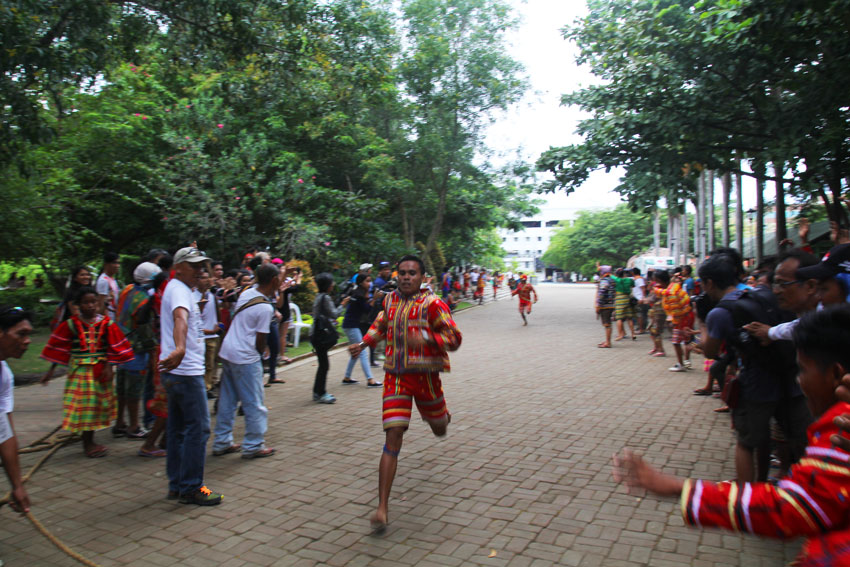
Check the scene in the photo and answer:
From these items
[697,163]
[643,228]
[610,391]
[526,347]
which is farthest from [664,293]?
[643,228]

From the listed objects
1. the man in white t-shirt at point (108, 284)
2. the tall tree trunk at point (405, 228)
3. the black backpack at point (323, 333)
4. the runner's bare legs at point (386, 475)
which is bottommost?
the runner's bare legs at point (386, 475)

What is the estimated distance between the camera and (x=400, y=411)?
4172 mm

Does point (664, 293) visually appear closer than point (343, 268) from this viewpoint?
Yes

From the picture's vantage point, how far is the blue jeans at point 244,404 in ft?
18.0

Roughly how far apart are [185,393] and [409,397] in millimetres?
1642

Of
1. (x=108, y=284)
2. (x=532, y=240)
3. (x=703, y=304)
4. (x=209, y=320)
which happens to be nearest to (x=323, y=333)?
(x=209, y=320)

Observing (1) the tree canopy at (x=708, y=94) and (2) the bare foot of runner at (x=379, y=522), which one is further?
(1) the tree canopy at (x=708, y=94)

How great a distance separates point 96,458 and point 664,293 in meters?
8.47

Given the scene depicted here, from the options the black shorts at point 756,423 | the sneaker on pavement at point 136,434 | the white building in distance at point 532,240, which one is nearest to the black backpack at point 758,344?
the black shorts at point 756,423

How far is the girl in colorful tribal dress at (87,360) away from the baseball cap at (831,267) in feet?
18.3

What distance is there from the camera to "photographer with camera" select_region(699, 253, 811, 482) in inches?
151

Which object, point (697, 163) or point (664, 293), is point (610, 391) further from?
point (697, 163)

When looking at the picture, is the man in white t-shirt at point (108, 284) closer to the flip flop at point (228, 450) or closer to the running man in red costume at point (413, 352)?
the flip flop at point (228, 450)

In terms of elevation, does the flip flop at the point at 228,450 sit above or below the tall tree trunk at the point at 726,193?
below
